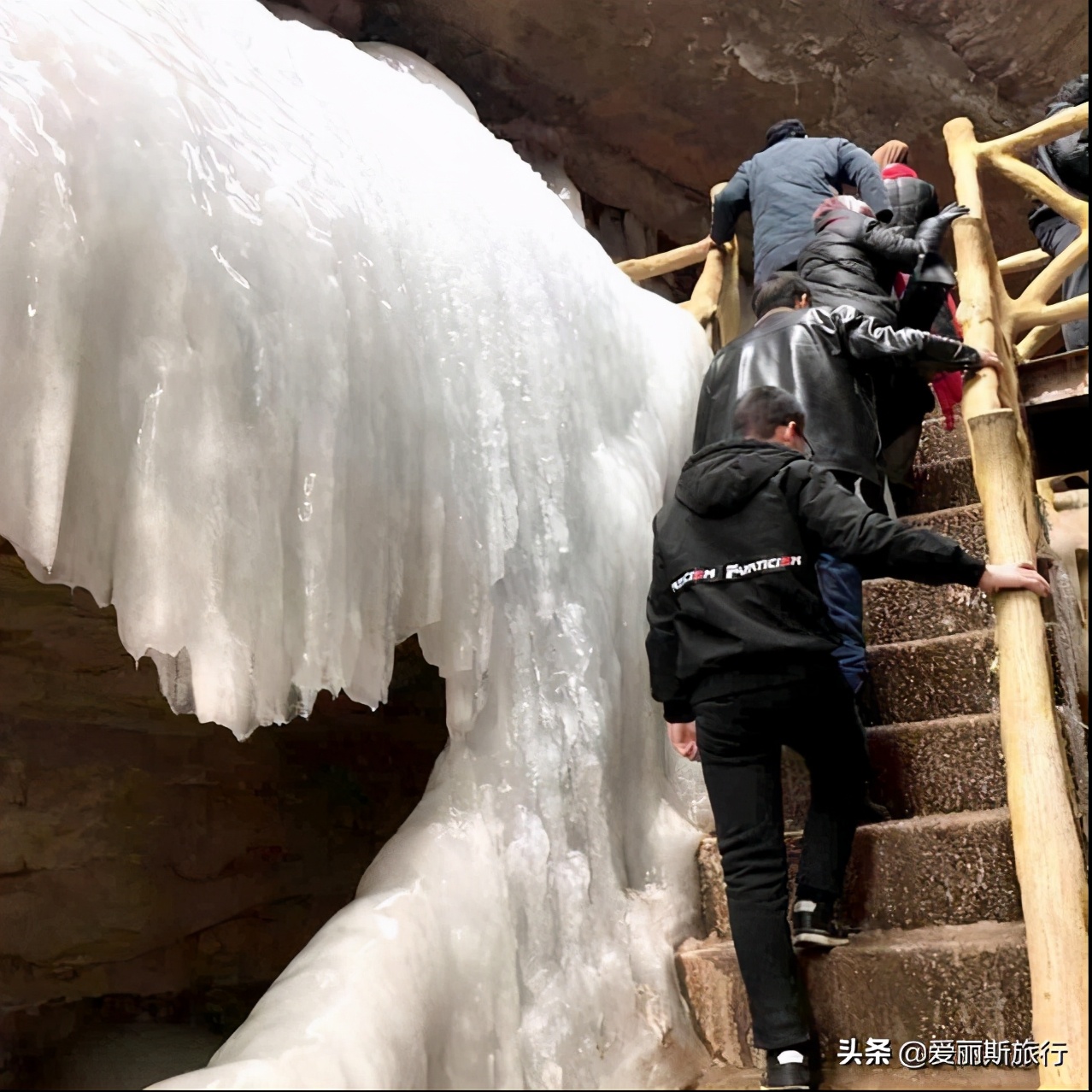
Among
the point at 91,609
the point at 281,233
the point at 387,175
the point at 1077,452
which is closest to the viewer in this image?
the point at 281,233

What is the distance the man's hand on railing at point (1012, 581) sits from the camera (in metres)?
1.95

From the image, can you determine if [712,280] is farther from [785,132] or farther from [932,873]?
[932,873]

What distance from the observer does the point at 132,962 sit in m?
3.36

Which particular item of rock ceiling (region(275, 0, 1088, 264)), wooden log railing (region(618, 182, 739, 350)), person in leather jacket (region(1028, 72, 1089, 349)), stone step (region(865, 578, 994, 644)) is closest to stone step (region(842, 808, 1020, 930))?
stone step (region(865, 578, 994, 644))

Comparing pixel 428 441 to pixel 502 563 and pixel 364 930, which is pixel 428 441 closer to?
pixel 502 563

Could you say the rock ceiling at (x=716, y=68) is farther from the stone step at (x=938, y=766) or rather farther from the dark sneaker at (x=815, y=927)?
the dark sneaker at (x=815, y=927)

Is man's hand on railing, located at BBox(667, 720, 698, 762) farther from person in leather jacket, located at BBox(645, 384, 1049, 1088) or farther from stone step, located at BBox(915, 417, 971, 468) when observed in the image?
stone step, located at BBox(915, 417, 971, 468)

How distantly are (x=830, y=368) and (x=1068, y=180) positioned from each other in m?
0.94

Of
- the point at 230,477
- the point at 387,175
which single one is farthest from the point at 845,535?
the point at 387,175

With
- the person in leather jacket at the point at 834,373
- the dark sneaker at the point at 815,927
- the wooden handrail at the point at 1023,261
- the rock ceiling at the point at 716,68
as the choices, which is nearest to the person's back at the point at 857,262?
the person in leather jacket at the point at 834,373

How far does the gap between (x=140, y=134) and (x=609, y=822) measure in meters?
1.61

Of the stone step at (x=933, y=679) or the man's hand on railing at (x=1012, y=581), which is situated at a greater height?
the man's hand on railing at (x=1012, y=581)

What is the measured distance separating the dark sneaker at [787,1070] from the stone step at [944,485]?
1857mm

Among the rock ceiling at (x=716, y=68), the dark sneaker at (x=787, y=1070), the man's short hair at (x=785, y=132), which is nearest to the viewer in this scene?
the dark sneaker at (x=787, y=1070)
